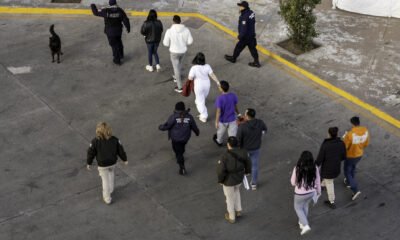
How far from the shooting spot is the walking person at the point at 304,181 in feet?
31.3

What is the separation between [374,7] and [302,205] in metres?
8.85

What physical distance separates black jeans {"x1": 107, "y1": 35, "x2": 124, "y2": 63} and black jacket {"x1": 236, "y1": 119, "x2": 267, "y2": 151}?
5213 mm

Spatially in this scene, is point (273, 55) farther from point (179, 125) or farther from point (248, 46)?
point (179, 125)

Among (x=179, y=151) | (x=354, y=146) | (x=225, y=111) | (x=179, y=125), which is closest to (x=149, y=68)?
(x=225, y=111)

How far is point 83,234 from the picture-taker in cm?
1027

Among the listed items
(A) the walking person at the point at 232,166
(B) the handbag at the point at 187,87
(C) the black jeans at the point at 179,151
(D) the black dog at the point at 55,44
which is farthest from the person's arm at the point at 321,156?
(D) the black dog at the point at 55,44

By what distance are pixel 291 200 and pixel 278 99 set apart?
337cm

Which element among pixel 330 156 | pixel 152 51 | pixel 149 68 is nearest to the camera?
pixel 330 156

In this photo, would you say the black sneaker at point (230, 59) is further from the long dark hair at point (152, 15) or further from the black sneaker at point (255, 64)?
the long dark hair at point (152, 15)

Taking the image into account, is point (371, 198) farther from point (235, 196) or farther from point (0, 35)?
point (0, 35)

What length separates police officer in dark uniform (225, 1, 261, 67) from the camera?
1444 cm

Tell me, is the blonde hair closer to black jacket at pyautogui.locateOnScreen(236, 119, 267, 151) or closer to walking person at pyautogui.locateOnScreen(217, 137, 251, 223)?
walking person at pyautogui.locateOnScreen(217, 137, 251, 223)

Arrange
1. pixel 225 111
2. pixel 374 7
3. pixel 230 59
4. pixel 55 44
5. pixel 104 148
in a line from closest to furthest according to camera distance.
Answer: pixel 104 148, pixel 225 111, pixel 55 44, pixel 230 59, pixel 374 7

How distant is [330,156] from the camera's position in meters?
10.3
